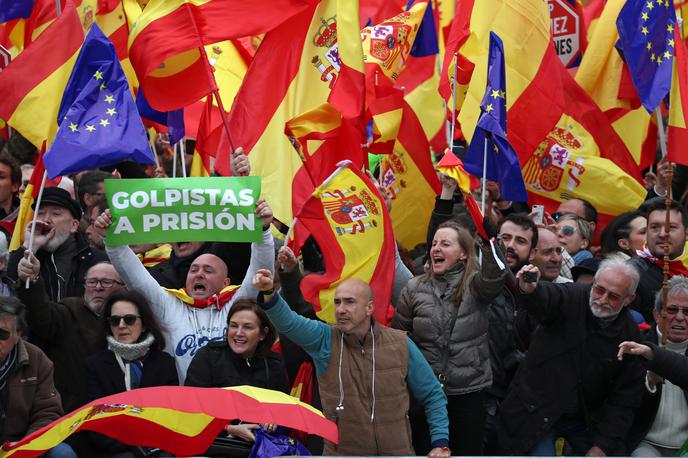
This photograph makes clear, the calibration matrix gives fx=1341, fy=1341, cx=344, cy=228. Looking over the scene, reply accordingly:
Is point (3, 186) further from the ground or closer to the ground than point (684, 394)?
further from the ground

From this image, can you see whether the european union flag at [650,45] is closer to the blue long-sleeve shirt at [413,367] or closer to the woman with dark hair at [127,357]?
the blue long-sleeve shirt at [413,367]

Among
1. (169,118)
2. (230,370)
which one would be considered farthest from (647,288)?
(169,118)

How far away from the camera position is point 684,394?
26.6 ft

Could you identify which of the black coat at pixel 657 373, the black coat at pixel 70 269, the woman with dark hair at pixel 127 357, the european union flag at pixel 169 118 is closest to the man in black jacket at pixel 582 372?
the black coat at pixel 657 373

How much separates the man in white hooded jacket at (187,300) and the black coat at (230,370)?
0.29 m

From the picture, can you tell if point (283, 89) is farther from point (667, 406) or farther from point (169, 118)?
point (667, 406)

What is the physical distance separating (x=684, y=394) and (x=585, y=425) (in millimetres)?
624

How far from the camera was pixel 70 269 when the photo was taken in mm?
8930

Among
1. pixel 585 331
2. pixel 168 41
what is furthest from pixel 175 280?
pixel 585 331

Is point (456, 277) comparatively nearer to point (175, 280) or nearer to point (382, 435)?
point (382, 435)

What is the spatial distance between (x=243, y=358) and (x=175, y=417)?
3.32 ft

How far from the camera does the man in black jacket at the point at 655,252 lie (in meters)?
9.16

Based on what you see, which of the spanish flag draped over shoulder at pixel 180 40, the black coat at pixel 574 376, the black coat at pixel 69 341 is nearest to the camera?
the black coat at pixel 574 376

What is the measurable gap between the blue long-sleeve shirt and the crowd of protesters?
0.03 feet
